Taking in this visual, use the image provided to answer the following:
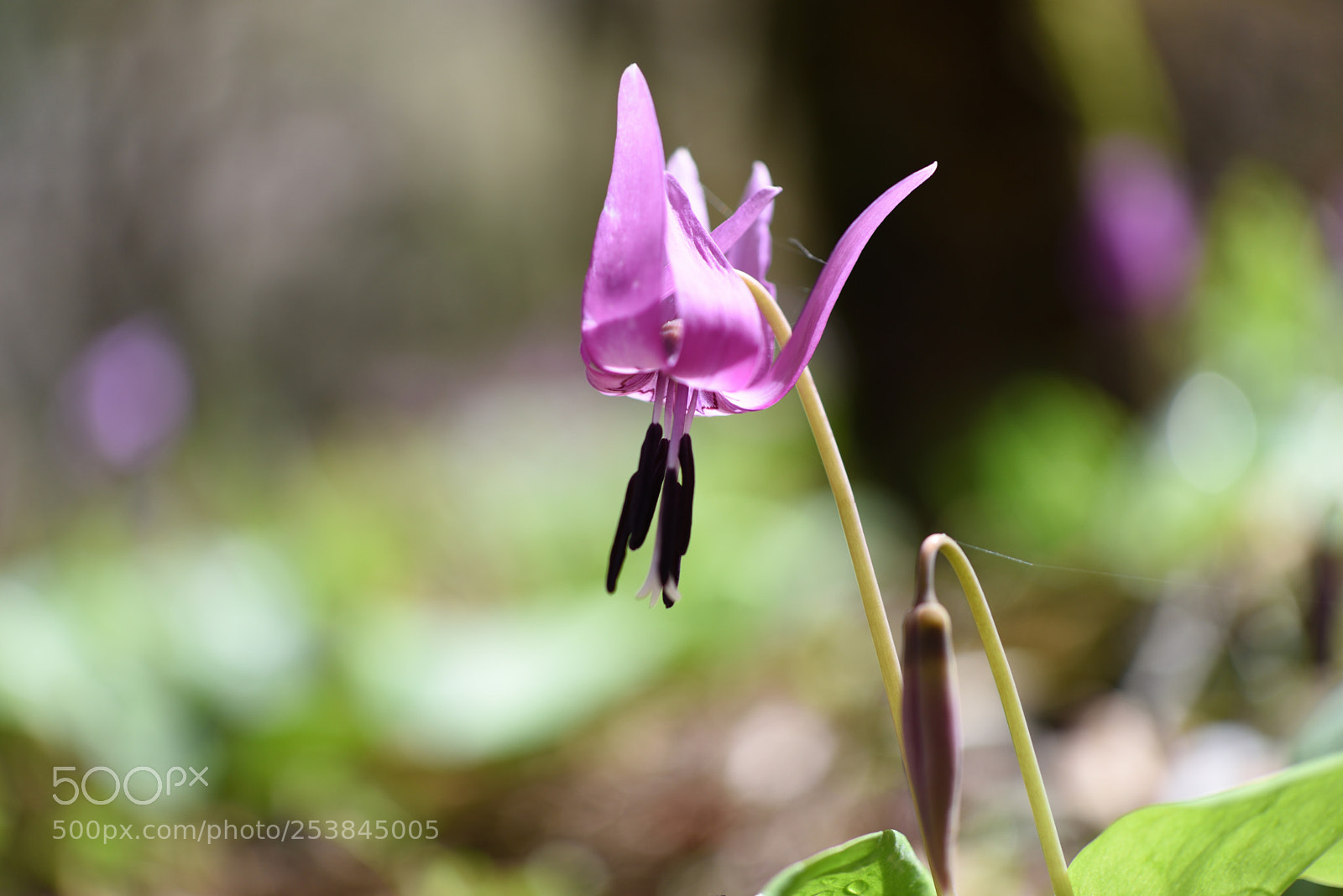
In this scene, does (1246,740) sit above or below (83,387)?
below

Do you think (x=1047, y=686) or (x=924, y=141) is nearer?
(x=1047, y=686)

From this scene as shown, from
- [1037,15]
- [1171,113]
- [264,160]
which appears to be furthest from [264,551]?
[264,160]

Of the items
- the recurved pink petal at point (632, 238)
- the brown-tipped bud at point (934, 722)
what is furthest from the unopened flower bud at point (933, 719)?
the recurved pink petal at point (632, 238)

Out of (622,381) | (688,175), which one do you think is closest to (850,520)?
(622,381)

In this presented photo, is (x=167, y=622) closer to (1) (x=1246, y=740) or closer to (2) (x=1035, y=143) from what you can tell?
(1) (x=1246, y=740)

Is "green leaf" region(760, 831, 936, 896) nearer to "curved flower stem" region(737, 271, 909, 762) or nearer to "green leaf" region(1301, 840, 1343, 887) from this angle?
"curved flower stem" region(737, 271, 909, 762)

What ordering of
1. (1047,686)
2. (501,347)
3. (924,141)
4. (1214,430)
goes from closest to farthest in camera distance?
(1047,686)
(1214,430)
(924,141)
(501,347)
